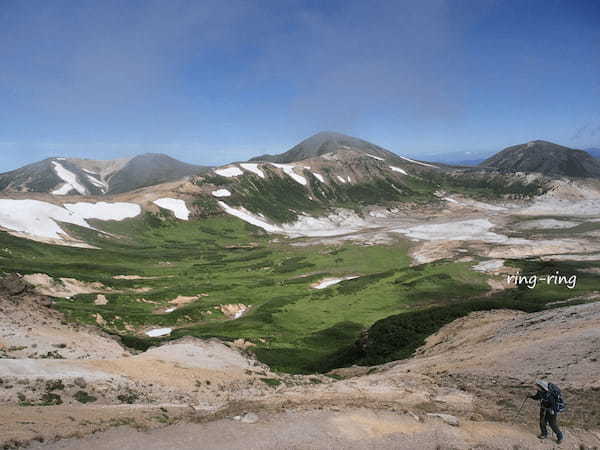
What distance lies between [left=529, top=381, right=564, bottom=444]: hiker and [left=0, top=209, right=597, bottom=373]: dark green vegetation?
24758 mm

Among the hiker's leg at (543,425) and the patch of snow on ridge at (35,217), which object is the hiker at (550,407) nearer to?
the hiker's leg at (543,425)

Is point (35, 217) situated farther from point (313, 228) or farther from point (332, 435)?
point (332, 435)

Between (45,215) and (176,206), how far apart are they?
185 feet

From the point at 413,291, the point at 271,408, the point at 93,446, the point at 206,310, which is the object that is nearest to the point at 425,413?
the point at 271,408

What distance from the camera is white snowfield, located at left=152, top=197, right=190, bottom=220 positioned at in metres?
167

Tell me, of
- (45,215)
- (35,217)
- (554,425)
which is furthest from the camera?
(45,215)

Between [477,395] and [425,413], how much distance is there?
19.8ft

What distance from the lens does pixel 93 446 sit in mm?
14656

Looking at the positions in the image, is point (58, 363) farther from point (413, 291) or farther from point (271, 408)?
point (413, 291)

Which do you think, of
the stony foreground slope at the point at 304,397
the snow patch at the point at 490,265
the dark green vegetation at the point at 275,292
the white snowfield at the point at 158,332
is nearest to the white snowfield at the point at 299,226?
the dark green vegetation at the point at 275,292

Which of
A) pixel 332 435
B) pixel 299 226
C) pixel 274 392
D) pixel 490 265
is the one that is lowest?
pixel 490 265

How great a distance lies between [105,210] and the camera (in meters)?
147

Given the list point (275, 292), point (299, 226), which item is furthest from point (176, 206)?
point (275, 292)

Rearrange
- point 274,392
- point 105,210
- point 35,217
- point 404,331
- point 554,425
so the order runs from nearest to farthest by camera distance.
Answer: point 554,425 → point 274,392 → point 404,331 → point 35,217 → point 105,210
